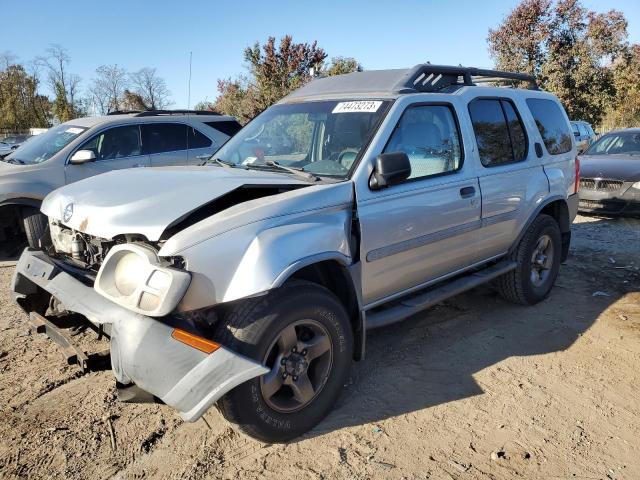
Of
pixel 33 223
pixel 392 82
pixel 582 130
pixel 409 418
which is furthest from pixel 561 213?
pixel 582 130

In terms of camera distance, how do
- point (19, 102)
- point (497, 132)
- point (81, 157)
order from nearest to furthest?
point (497, 132) < point (81, 157) < point (19, 102)

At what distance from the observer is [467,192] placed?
3932mm

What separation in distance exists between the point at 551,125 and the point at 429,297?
2.57 meters

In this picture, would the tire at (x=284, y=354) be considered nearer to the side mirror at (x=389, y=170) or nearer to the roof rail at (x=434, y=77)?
the side mirror at (x=389, y=170)

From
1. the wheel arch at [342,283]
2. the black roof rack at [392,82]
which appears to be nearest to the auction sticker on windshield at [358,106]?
the black roof rack at [392,82]

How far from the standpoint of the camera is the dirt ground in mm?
2705

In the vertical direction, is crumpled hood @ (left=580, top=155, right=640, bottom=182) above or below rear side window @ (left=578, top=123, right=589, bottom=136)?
below

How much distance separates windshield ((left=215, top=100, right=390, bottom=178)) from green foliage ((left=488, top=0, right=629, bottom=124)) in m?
19.8

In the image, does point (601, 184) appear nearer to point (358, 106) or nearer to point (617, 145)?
point (617, 145)

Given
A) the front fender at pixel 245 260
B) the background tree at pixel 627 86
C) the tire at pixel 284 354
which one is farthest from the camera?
the background tree at pixel 627 86

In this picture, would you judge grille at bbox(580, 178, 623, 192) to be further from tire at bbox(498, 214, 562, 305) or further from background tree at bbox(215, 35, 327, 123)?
background tree at bbox(215, 35, 327, 123)

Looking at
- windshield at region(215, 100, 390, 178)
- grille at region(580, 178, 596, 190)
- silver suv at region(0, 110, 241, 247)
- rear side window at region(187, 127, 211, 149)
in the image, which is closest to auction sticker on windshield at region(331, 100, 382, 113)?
windshield at region(215, 100, 390, 178)

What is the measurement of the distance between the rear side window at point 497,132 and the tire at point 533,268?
754mm

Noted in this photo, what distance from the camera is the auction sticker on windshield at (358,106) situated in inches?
140
